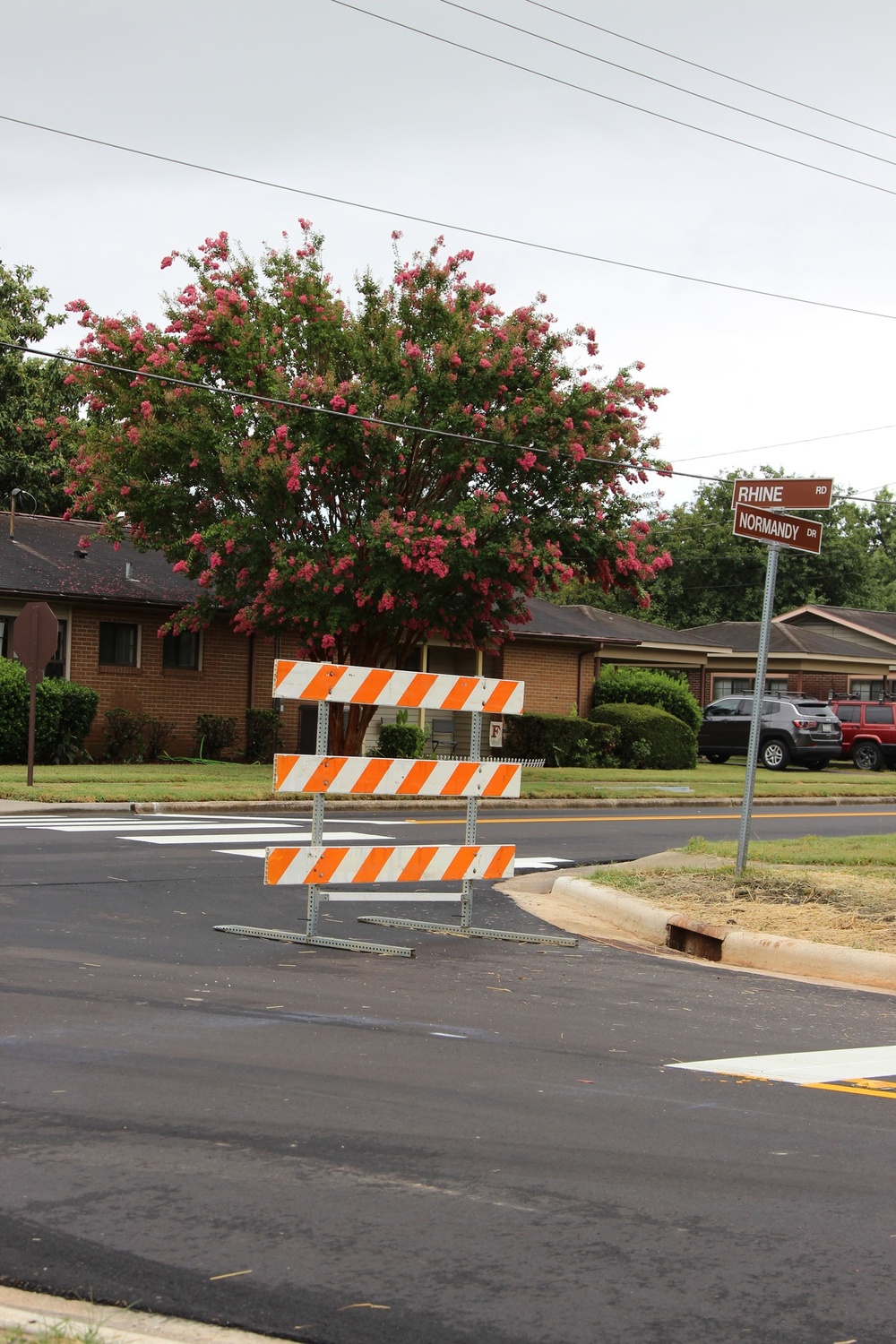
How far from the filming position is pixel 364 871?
9.59 meters

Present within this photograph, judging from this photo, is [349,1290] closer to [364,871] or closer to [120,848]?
[364,871]

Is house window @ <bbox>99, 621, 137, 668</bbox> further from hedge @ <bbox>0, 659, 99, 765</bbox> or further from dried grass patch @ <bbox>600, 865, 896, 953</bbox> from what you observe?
dried grass patch @ <bbox>600, 865, 896, 953</bbox>

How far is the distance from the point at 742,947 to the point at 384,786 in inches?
Answer: 103

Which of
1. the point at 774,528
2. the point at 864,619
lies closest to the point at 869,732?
the point at 864,619

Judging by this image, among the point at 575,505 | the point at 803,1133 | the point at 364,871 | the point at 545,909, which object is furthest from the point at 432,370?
the point at 803,1133

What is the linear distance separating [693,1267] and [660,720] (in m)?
31.2

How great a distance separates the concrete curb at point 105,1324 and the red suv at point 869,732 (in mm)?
37368

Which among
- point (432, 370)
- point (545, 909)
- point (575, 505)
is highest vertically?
point (432, 370)

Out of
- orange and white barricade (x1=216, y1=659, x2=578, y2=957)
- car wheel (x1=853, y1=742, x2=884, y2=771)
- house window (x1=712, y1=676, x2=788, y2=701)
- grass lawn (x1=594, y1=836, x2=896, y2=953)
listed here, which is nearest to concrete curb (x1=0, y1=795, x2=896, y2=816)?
grass lawn (x1=594, y1=836, x2=896, y2=953)

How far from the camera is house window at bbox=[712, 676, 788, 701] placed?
4969cm

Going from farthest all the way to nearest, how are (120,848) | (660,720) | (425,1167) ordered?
(660,720), (120,848), (425,1167)

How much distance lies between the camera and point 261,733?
30.8m

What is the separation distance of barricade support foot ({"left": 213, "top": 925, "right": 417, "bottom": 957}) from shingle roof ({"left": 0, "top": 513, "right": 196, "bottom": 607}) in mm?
19155

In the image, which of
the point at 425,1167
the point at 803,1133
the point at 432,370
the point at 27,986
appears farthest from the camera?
the point at 432,370
